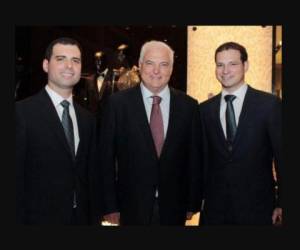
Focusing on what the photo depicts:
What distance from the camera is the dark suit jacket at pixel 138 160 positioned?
3334 millimetres

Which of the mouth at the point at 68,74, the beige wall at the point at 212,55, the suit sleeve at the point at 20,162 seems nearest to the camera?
the suit sleeve at the point at 20,162

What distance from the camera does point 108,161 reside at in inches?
131

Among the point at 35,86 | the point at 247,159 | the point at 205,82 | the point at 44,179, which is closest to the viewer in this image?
the point at 44,179

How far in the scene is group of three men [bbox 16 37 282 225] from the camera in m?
3.27

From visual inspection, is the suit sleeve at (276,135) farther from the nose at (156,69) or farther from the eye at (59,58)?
the eye at (59,58)

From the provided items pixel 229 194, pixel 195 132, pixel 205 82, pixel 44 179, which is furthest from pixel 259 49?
pixel 44 179

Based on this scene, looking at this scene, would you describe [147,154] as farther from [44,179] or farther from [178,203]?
[44,179]

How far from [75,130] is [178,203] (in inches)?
38.7

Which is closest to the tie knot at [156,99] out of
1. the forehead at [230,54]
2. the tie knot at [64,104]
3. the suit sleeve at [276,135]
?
the forehead at [230,54]

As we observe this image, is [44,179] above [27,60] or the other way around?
the other way around

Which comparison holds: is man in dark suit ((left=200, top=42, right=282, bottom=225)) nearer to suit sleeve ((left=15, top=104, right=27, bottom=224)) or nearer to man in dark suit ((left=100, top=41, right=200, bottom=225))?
man in dark suit ((left=100, top=41, right=200, bottom=225))

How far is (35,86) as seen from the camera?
3.78 m

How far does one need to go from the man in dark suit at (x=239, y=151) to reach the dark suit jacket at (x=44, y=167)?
3.31 feet

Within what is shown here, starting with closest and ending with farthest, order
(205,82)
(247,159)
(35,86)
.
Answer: (247,159)
(35,86)
(205,82)
